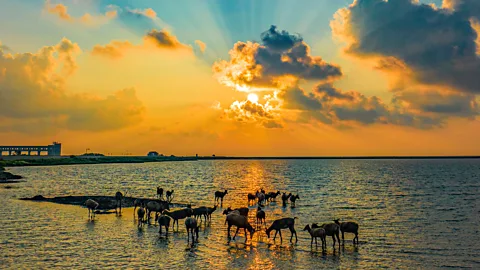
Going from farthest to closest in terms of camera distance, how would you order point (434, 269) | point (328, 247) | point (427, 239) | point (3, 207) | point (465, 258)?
point (3, 207), point (427, 239), point (328, 247), point (465, 258), point (434, 269)

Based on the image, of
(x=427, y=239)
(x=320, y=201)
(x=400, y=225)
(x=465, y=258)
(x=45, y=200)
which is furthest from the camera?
(x=320, y=201)

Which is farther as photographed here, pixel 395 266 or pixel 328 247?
pixel 328 247

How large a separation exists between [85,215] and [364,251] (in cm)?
2364

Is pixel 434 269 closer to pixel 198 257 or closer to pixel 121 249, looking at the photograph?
pixel 198 257

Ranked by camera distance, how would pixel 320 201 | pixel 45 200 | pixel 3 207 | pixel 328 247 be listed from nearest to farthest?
pixel 328 247, pixel 3 207, pixel 45 200, pixel 320 201

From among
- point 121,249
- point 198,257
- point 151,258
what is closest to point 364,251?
point 198,257

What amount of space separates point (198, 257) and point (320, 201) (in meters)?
33.0

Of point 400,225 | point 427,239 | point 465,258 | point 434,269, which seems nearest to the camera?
point 434,269

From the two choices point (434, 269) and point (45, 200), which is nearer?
point (434, 269)

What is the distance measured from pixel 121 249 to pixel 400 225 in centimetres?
2296

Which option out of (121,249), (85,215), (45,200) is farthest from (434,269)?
(45,200)

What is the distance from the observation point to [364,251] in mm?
23750

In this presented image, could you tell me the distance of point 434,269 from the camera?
2034cm

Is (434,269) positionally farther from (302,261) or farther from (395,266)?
(302,261)
